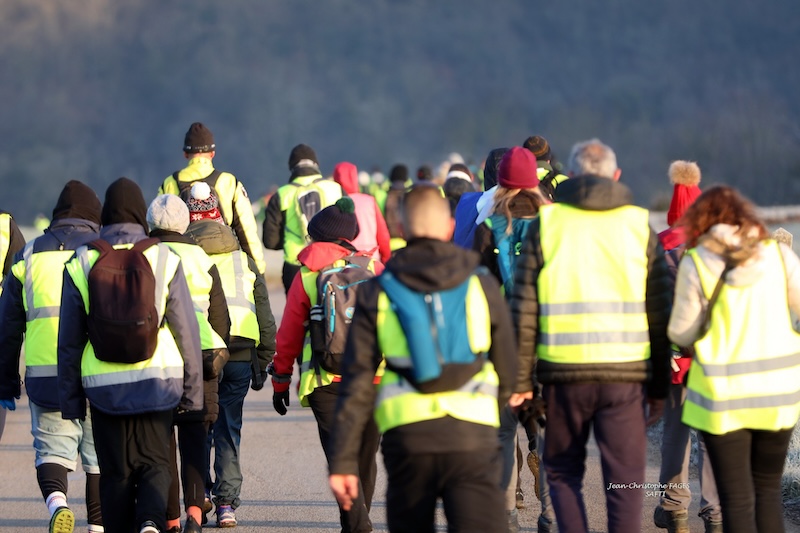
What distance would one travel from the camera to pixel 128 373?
232 inches

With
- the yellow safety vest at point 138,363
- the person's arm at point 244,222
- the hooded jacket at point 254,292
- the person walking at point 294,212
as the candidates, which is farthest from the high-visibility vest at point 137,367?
the person walking at point 294,212

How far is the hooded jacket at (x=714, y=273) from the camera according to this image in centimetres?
502

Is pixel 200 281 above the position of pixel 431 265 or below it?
below

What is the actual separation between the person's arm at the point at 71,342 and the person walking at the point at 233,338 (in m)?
1.42

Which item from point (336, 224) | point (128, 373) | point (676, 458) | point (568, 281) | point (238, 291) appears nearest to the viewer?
point (568, 281)

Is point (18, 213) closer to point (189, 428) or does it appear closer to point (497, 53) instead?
point (497, 53)

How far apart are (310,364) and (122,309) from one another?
3.30 feet

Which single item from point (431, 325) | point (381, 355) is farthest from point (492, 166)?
point (431, 325)

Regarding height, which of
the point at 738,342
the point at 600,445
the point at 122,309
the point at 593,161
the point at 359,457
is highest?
the point at 593,161

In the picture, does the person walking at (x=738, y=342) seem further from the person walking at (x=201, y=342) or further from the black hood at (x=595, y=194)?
the person walking at (x=201, y=342)

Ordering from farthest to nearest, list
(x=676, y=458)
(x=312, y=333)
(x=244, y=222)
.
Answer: (x=244, y=222)
(x=676, y=458)
(x=312, y=333)

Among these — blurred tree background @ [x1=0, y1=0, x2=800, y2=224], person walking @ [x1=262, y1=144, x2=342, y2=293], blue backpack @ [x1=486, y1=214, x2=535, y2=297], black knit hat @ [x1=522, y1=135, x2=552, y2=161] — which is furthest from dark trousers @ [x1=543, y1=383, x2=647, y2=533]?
blurred tree background @ [x1=0, y1=0, x2=800, y2=224]

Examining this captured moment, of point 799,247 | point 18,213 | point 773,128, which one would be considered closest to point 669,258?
point 799,247

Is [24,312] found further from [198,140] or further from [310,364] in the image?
[198,140]
